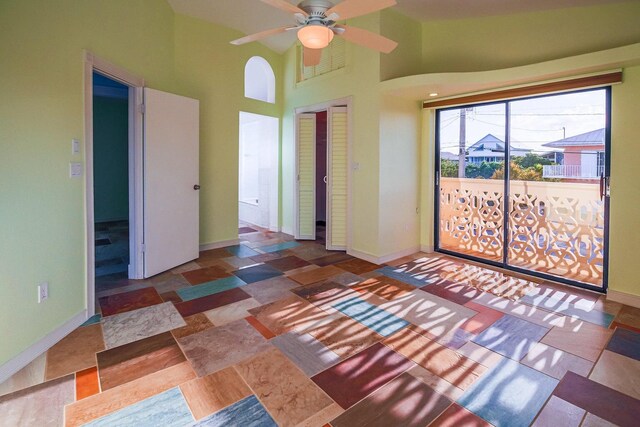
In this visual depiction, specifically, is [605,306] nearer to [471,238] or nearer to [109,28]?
[471,238]

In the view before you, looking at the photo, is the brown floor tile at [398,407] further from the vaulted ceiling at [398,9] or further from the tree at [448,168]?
the vaulted ceiling at [398,9]

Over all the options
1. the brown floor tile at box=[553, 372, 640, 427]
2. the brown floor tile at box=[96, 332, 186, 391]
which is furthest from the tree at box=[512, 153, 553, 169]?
the brown floor tile at box=[96, 332, 186, 391]

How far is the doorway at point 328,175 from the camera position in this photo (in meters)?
4.90

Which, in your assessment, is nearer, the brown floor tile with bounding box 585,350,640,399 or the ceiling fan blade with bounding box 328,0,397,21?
the brown floor tile with bounding box 585,350,640,399

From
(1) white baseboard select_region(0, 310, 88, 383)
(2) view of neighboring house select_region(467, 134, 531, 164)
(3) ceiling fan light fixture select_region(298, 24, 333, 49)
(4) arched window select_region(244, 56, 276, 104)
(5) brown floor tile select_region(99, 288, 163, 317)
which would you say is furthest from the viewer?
(4) arched window select_region(244, 56, 276, 104)

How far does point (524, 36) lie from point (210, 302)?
427 centimetres

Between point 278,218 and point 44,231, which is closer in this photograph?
point 44,231

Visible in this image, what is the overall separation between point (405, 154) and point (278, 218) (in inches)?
106

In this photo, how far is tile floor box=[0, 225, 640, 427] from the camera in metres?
1.79

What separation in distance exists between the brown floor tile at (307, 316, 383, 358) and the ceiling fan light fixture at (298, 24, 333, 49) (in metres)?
2.04

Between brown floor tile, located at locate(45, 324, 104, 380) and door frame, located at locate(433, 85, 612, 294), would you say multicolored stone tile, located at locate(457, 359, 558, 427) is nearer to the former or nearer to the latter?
door frame, located at locate(433, 85, 612, 294)

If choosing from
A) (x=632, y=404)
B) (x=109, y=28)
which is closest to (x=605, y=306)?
(x=632, y=404)

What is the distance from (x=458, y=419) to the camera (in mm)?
1741

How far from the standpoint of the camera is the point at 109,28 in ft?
10.1
